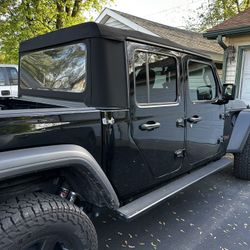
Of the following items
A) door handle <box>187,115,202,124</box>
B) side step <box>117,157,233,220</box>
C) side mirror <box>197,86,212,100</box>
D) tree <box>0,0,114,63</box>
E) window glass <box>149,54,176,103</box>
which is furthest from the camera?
tree <box>0,0,114,63</box>

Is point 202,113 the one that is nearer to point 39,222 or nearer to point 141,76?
point 141,76

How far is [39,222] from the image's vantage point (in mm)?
1732

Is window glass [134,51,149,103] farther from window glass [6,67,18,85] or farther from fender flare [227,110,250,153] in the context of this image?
window glass [6,67,18,85]

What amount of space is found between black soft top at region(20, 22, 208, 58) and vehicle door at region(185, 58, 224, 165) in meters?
0.47

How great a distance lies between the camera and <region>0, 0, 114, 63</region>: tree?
1216 centimetres

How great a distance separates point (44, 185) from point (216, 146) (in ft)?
7.87

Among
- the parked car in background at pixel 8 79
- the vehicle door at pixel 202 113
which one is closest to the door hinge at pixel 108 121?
the vehicle door at pixel 202 113

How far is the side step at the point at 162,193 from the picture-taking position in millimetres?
2393

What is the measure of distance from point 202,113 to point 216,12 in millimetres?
22693

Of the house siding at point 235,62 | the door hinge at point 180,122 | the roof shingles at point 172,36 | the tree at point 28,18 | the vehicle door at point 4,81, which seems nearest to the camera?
the door hinge at point 180,122

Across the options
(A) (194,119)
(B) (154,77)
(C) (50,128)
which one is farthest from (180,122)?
(C) (50,128)

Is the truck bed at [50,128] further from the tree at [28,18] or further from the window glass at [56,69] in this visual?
the tree at [28,18]

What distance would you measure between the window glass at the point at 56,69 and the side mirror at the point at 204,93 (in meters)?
1.56

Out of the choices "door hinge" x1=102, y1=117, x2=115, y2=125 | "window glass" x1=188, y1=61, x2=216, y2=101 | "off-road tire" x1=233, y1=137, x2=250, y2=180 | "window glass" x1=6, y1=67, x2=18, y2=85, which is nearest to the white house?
"window glass" x1=6, y1=67, x2=18, y2=85
